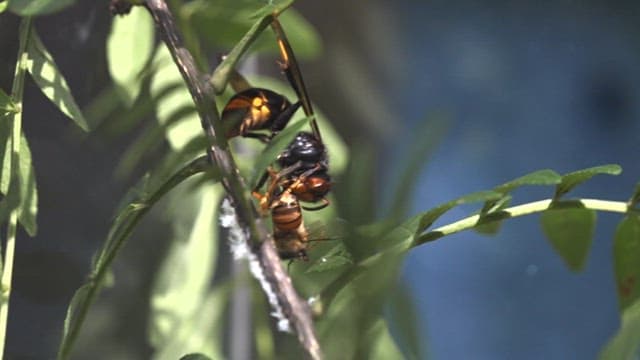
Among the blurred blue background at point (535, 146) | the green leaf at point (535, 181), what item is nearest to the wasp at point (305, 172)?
the green leaf at point (535, 181)

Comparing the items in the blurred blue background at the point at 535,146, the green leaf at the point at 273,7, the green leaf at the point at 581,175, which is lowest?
the blurred blue background at the point at 535,146

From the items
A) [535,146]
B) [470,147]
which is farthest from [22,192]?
[535,146]

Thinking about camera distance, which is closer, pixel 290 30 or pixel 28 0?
pixel 28 0

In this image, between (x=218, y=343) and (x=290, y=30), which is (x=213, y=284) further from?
(x=290, y=30)

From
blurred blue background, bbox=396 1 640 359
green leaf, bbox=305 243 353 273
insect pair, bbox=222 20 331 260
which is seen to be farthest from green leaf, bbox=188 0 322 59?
blurred blue background, bbox=396 1 640 359


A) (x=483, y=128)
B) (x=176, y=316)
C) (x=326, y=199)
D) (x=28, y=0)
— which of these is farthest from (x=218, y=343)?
(x=483, y=128)

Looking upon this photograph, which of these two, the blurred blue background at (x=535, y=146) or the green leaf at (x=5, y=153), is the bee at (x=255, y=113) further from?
the blurred blue background at (x=535, y=146)
